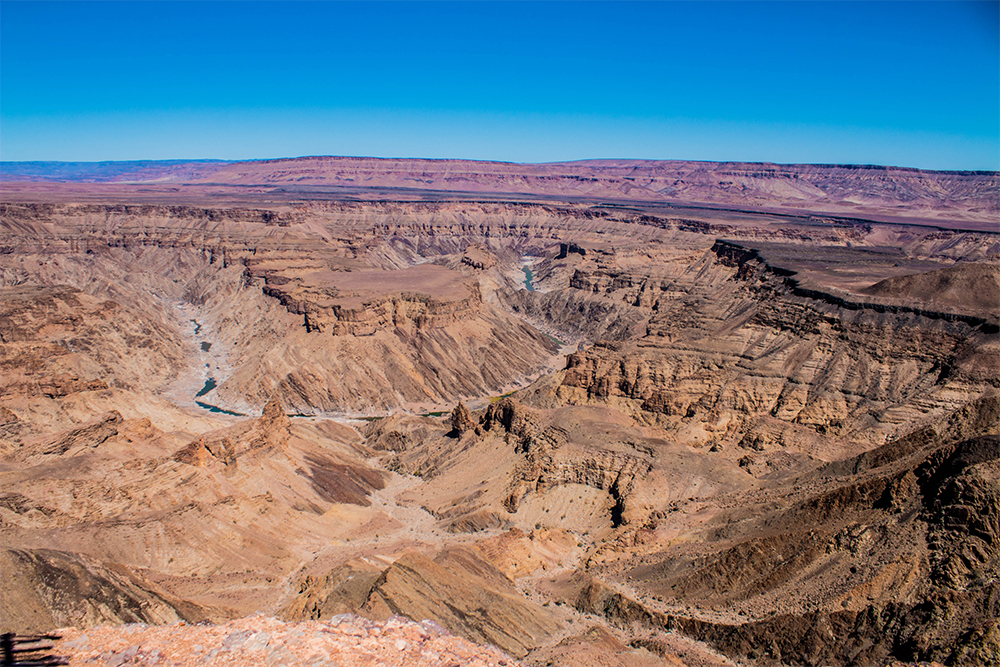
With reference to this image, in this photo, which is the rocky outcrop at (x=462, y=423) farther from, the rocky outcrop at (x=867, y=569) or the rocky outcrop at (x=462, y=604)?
the rocky outcrop at (x=867, y=569)

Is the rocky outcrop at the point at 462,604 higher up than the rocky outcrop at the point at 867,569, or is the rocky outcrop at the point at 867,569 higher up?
the rocky outcrop at the point at 867,569

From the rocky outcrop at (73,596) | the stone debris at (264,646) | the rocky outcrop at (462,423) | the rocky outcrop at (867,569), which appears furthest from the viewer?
the rocky outcrop at (462,423)

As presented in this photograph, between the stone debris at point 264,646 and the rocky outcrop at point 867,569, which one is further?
the rocky outcrop at point 867,569

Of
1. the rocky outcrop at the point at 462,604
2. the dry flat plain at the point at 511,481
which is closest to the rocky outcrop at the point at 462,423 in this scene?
the dry flat plain at the point at 511,481

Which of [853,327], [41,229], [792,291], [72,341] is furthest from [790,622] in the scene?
[41,229]

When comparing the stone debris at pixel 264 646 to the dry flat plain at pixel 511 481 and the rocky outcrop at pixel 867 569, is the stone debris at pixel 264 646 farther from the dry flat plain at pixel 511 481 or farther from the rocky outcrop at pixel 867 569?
the rocky outcrop at pixel 867 569

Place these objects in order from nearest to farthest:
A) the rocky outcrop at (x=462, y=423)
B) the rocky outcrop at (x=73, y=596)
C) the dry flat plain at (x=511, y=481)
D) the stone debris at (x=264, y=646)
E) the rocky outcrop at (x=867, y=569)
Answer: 1. the stone debris at (x=264, y=646)
2. the rocky outcrop at (x=867, y=569)
3. the dry flat plain at (x=511, y=481)
4. the rocky outcrop at (x=73, y=596)
5. the rocky outcrop at (x=462, y=423)

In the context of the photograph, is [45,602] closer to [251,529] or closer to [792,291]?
[251,529]

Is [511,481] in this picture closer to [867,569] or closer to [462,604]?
[462,604]
